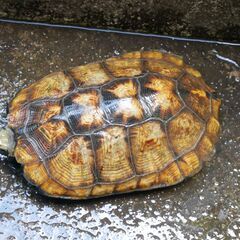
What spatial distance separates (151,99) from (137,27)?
70 cm

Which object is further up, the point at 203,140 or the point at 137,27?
the point at 137,27

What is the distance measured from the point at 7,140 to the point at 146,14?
1.05 meters

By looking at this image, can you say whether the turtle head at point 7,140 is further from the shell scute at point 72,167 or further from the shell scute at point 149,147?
the shell scute at point 149,147

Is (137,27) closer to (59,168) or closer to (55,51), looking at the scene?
(55,51)

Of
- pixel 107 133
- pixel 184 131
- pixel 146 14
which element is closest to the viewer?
pixel 107 133

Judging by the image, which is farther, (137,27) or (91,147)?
(137,27)

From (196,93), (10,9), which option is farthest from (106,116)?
(10,9)

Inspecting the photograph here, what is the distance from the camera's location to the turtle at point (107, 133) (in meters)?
2.60

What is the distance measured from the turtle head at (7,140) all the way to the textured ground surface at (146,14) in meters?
0.82

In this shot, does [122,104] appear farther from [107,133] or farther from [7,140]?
[7,140]

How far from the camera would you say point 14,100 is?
9.16ft

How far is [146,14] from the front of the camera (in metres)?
3.16

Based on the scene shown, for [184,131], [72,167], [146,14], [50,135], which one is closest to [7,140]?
[50,135]

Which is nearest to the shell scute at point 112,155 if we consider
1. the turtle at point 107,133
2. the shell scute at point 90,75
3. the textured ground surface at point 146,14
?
the turtle at point 107,133
